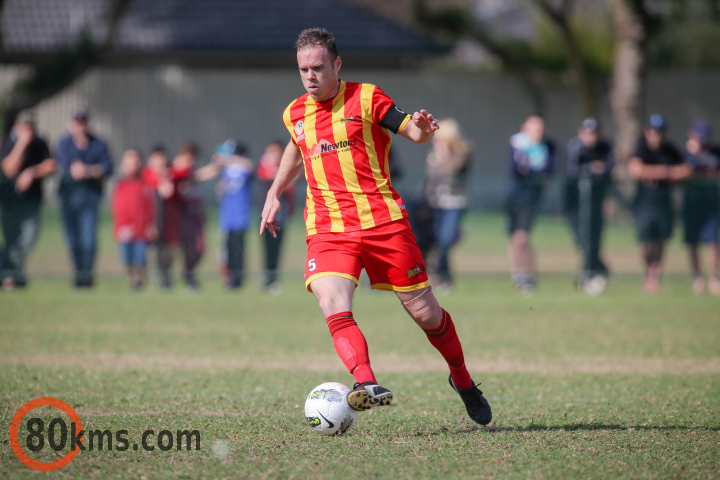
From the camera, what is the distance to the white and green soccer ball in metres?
4.32

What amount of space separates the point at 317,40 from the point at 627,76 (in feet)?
62.8

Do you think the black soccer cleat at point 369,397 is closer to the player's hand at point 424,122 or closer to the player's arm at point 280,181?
the player's arm at point 280,181

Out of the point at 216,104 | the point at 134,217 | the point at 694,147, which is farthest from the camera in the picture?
the point at 216,104

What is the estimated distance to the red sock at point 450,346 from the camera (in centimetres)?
472

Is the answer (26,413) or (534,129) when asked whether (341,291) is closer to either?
(26,413)

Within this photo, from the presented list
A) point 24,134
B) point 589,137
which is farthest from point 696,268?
point 24,134

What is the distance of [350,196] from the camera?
4602 mm

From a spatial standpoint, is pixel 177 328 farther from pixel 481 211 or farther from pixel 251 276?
pixel 481 211

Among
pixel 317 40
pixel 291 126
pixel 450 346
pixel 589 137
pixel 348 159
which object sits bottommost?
pixel 450 346

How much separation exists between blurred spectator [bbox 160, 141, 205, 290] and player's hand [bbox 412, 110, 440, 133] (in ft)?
25.6

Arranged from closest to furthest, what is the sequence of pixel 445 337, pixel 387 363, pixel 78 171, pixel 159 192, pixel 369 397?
pixel 369 397, pixel 445 337, pixel 387 363, pixel 78 171, pixel 159 192

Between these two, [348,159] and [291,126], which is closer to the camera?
[348,159]

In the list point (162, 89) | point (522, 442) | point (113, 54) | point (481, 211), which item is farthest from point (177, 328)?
point (113, 54)

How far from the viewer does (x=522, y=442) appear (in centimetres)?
440
